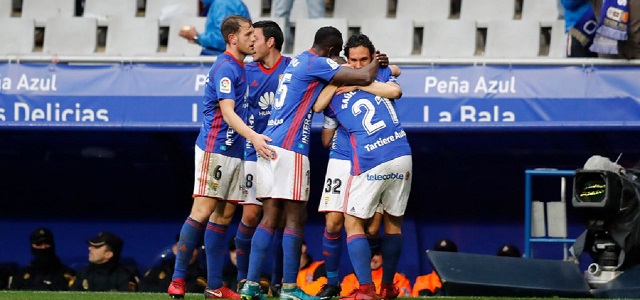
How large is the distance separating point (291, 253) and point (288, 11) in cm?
492

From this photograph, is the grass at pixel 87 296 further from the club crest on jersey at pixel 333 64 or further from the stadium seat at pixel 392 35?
the stadium seat at pixel 392 35

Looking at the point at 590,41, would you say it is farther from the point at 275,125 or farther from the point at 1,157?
the point at 1,157

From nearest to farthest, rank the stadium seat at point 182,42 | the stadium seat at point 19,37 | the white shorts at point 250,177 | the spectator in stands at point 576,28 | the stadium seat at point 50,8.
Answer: the white shorts at point 250,177 < the spectator in stands at point 576,28 < the stadium seat at point 182,42 < the stadium seat at point 19,37 < the stadium seat at point 50,8

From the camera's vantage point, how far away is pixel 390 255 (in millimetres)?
8289

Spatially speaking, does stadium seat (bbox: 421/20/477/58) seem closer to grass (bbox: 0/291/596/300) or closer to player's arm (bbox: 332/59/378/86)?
grass (bbox: 0/291/596/300)

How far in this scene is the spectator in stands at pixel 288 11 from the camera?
40.5ft

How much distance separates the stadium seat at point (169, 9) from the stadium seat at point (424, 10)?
2062mm

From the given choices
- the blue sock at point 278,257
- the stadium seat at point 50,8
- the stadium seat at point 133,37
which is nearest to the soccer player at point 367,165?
the blue sock at point 278,257

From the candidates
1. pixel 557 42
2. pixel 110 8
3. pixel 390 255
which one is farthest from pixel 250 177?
pixel 110 8

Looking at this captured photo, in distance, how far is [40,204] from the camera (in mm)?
13039

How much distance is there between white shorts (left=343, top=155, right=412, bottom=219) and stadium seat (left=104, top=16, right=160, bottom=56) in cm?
517

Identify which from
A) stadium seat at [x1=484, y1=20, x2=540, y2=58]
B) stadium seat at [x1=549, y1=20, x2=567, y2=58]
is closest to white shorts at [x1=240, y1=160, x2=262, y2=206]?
stadium seat at [x1=484, y1=20, x2=540, y2=58]

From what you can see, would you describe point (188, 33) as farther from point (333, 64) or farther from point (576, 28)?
point (333, 64)

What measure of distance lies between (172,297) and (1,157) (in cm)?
495
